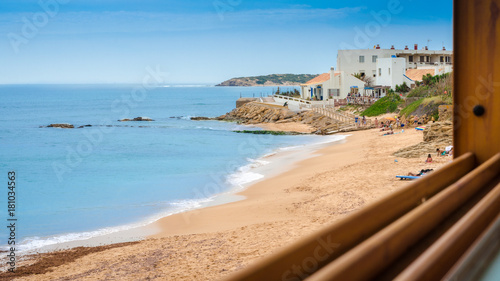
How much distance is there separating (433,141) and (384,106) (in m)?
20.6

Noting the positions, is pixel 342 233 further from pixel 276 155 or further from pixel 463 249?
pixel 276 155

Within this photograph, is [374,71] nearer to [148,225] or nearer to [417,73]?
[417,73]

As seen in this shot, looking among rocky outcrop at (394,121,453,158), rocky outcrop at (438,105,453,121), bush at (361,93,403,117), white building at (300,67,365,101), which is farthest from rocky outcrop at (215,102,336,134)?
rocky outcrop at (394,121,453,158)

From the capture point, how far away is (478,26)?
3.42m

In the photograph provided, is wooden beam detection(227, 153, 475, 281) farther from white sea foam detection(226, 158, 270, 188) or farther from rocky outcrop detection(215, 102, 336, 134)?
rocky outcrop detection(215, 102, 336, 134)

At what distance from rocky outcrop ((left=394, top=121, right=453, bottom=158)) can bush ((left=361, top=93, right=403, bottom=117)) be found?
1834 cm

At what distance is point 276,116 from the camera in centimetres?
4772

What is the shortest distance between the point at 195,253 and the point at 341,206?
4172 mm

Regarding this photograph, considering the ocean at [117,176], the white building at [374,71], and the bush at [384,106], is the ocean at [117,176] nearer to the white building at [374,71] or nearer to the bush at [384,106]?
the bush at [384,106]

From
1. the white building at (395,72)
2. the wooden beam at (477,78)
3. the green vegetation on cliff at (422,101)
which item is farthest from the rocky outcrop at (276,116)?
the wooden beam at (477,78)

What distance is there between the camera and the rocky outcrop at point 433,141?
57.5 feet

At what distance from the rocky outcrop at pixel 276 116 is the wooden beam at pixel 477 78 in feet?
107

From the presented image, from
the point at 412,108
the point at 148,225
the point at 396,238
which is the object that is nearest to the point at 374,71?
the point at 412,108

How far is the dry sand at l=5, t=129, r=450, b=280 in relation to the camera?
890 centimetres
